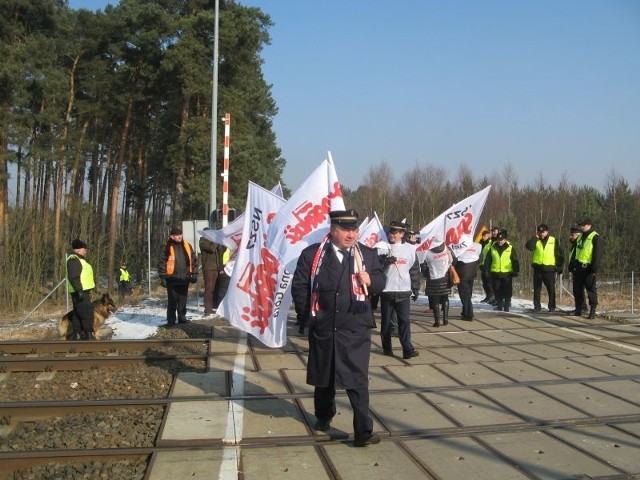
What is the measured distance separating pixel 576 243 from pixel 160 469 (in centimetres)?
1046

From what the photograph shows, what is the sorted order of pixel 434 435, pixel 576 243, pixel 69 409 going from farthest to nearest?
pixel 576 243
pixel 69 409
pixel 434 435

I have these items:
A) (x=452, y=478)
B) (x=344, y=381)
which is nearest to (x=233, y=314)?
(x=344, y=381)

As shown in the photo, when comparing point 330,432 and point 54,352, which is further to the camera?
point 54,352

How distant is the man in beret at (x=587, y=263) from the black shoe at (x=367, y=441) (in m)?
8.24

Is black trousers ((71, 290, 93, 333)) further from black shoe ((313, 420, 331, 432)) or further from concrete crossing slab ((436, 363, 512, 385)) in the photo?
black shoe ((313, 420, 331, 432))

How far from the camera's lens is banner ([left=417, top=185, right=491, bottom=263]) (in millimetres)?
11961

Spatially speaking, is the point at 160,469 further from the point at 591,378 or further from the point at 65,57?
the point at 65,57

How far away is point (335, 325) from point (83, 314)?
23.4 ft

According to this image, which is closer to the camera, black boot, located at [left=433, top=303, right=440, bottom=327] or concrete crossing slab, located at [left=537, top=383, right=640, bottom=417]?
concrete crossing slab, located at [left=537, top=383, right=640, bottom=417]

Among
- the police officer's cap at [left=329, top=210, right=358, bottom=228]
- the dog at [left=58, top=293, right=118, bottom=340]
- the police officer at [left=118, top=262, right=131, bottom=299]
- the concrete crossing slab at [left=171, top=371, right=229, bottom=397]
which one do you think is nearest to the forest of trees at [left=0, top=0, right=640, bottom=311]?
the police officer at [left=118, top=262, right=131, bottom=299]

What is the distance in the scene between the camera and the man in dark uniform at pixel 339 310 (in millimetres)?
5367

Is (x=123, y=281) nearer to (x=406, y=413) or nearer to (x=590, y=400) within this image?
(x=406, y=413)

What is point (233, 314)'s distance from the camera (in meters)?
7.79

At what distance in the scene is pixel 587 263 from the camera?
40.3 feet
